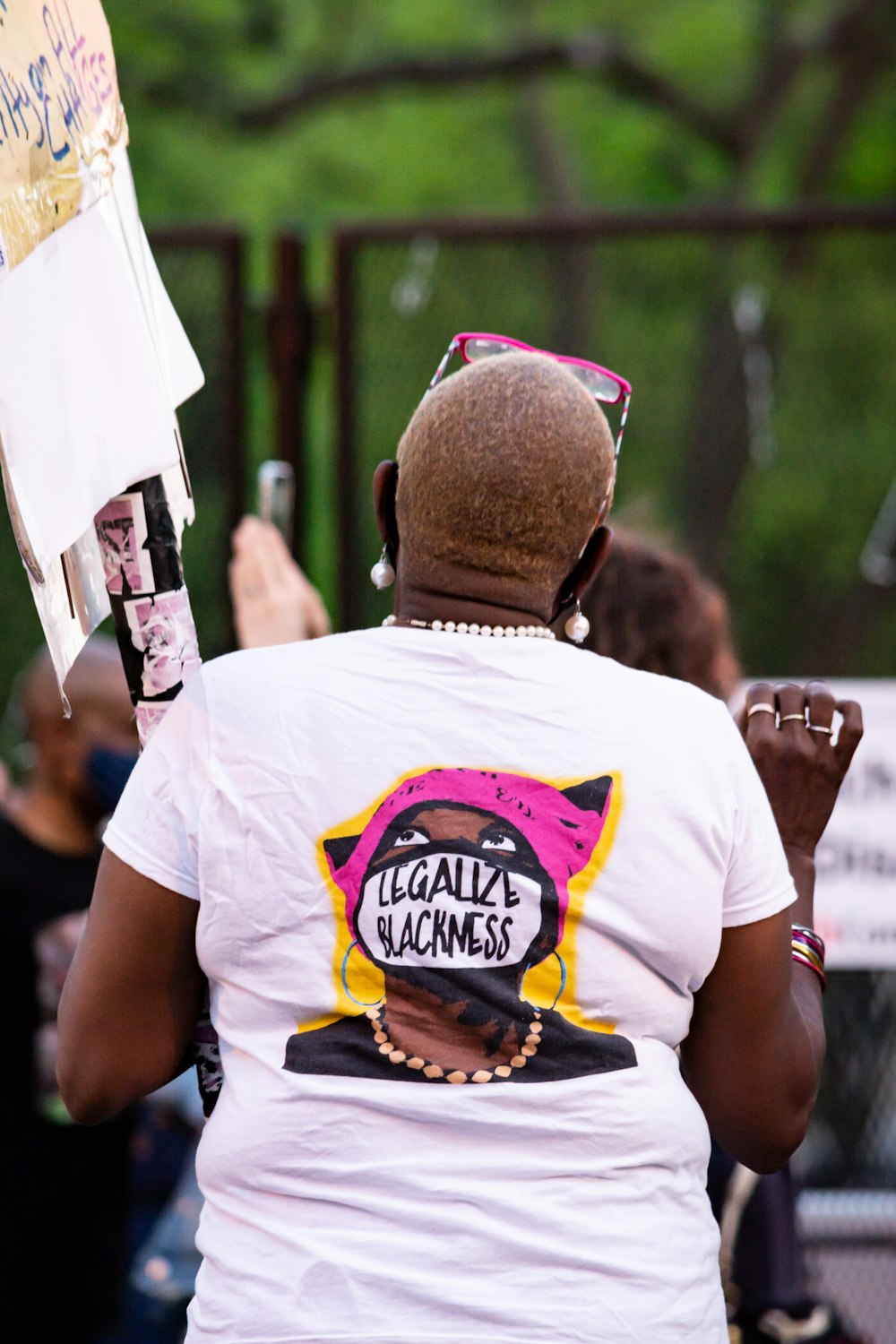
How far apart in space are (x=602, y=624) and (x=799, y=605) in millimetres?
1568

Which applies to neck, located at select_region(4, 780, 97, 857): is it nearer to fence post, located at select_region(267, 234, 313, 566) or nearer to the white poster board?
fence post, located at select_region(267, 234, 313, 566)

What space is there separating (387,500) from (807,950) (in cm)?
69

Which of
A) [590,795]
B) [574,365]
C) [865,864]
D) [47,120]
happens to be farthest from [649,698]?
[865,864]

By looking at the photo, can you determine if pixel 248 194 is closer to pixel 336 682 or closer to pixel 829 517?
pixel 829 517

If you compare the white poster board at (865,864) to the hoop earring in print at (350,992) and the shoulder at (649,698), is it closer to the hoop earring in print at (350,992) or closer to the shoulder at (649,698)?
the shoulder at (649,698)

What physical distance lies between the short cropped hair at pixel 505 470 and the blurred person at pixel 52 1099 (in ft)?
6.54

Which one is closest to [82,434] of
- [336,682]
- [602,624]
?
[336,682]

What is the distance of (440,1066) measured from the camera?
148cm

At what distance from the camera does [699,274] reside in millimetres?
3801

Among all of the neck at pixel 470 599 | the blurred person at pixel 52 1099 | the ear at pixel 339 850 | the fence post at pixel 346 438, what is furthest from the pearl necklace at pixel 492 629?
the fence post at pixel 346 438

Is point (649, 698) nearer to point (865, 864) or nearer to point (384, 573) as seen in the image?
point (384, 573)

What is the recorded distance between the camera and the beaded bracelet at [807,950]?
5.80ft

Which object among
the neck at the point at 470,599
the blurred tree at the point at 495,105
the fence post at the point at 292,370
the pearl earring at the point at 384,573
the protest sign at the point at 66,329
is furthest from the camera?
the blurred tree at the point at 495,105

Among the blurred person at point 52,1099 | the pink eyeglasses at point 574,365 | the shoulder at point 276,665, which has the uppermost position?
the pink eyeglasses at point 574,365
